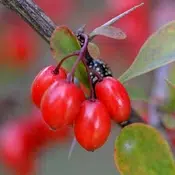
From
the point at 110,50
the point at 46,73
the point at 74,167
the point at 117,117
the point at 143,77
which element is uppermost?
the point at 46,73

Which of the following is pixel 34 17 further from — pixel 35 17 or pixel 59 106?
pixel 59 106

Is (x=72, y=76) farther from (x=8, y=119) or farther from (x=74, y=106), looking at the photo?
(x=8, y=119)

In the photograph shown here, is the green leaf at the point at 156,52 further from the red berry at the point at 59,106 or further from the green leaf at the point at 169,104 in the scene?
the green leaf at the point at 169,104

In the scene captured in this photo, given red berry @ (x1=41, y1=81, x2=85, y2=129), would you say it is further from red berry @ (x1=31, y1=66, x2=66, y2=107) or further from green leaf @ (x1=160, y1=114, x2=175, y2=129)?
green leaf @ (x1=160, y1=114, x2=175, y2=129)

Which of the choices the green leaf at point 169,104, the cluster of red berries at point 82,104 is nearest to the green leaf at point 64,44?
the cluster of red berries at point 82,104

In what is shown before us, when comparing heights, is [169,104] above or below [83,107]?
below

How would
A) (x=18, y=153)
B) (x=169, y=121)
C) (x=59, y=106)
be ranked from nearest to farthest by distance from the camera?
1. (x=59, y=106)
2. (x=169, y=121)
3. (x=18, y=153)

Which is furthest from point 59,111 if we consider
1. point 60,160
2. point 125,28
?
point 60,160

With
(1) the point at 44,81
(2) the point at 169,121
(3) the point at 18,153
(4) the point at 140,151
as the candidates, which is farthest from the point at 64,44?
(3) the point at 18,153
